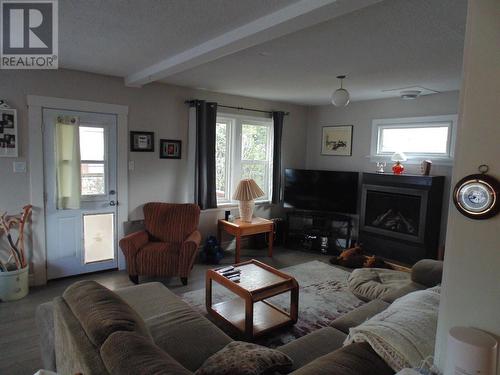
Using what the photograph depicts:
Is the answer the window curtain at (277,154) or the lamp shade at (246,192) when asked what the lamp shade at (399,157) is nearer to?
the window curtain at (277,154)

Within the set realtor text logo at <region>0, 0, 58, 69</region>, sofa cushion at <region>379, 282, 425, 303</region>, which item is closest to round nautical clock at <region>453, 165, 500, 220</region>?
sofa cushion at <region>379, 282, 425, 303</region>

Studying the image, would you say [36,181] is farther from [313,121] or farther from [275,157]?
[313,121]

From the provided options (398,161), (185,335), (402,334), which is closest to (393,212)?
(398,161)

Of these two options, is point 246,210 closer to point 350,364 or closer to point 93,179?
point 93,179

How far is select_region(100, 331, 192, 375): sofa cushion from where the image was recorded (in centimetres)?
118

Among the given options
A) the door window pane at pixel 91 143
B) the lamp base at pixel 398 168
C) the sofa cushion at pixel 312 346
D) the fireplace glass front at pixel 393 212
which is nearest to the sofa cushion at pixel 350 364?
the sofa cushion at pixel 312 346

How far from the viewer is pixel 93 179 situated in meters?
4.01

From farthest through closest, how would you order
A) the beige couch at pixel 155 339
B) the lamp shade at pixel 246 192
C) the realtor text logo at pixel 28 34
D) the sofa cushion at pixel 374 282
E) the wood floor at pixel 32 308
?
the lamp shade at pixel 246 192
the sofa cushion at pixel 374 282
the wood floor at pixel 32 308
the realtor text logo at pixel 28 34
the beige couch at pixel 155 339

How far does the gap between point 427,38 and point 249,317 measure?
2.50m

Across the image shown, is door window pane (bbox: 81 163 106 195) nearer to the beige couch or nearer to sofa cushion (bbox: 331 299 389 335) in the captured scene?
the beige couch

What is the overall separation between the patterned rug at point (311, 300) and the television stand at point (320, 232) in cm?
87

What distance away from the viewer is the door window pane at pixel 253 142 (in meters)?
5.38

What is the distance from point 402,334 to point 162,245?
2.94 meters

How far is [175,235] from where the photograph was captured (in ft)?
13.7
